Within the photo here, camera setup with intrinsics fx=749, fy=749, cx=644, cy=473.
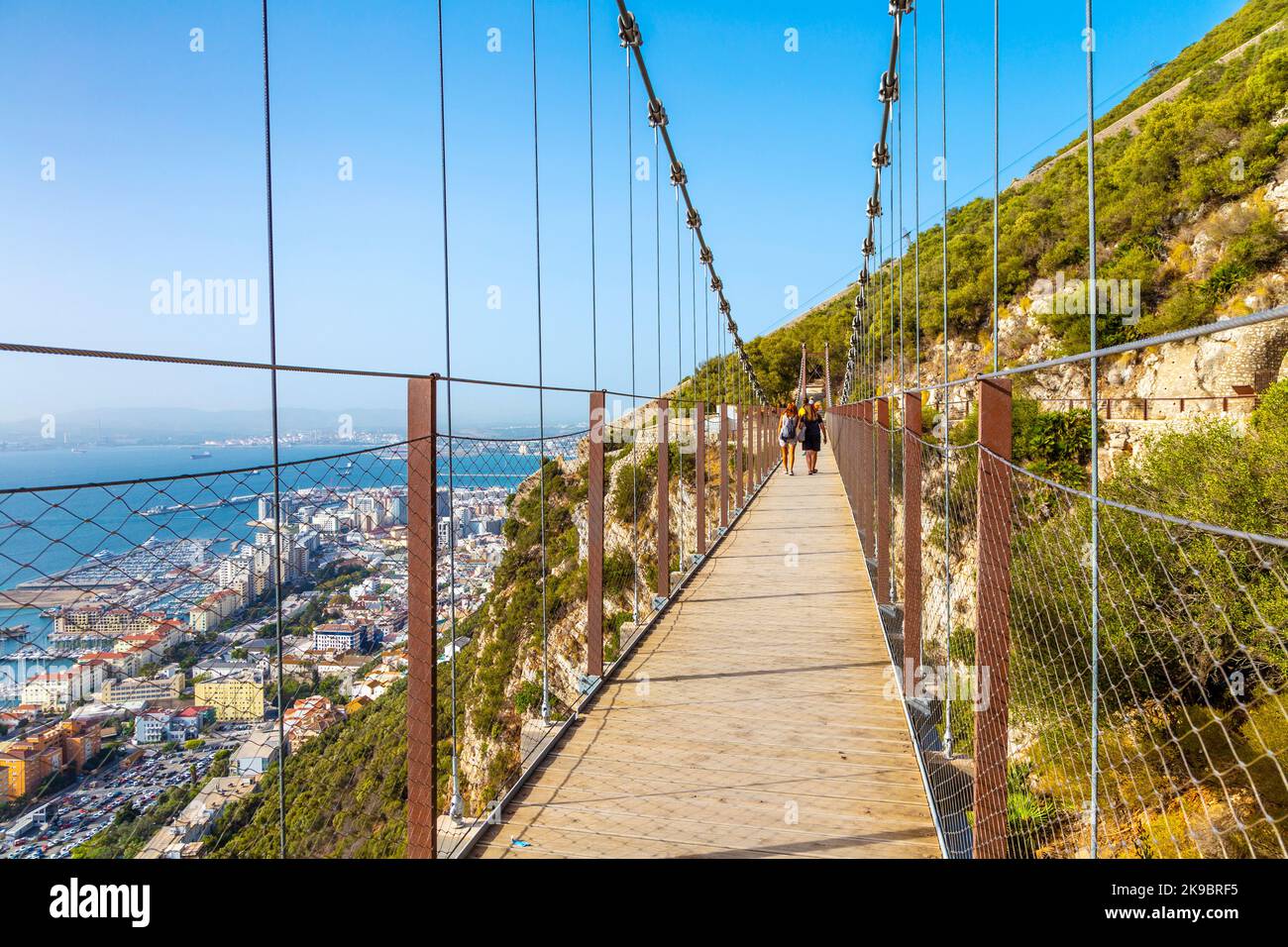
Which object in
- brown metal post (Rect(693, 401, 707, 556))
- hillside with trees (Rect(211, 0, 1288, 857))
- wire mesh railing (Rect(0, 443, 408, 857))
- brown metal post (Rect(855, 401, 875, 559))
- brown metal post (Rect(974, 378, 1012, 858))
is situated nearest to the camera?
wire mesh railing (Rect(0, 443, 408, 857))

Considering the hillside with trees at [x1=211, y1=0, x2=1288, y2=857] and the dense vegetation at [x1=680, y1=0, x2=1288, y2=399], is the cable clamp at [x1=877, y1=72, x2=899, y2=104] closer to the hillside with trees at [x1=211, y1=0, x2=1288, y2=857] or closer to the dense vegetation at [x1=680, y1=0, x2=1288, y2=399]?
the hillside with trees at [x1=211, y1=0, x2=1288, y2=857]

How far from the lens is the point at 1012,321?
23.8 m

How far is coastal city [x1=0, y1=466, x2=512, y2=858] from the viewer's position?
1.17 meters

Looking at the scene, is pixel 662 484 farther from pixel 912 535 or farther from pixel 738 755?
pixel 738 755

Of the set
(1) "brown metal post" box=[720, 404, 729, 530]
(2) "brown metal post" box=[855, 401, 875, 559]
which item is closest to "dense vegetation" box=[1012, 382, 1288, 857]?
(2) "brown metal post" box=[855, 401, 875, 559]

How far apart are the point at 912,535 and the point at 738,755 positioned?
1.22m

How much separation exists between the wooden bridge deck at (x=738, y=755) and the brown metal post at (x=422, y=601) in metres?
0.50

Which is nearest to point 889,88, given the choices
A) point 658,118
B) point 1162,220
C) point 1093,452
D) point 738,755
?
point 658,118

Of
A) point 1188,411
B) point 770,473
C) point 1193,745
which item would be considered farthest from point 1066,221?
→ point 1193,745

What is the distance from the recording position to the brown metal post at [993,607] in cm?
188

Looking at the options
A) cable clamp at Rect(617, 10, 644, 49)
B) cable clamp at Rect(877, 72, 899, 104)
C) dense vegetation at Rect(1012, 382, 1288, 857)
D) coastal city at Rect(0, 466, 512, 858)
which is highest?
cable clamp at Rect(617, 10, 644, 49)

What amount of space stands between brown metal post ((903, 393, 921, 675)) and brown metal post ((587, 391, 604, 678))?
4.53 ft

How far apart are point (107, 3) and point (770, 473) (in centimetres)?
1348
